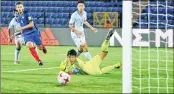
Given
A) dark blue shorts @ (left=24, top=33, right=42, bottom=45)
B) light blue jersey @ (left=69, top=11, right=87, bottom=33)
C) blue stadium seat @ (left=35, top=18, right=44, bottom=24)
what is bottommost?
blue stadium seat @ (left=35, top=18, right=44, bottom=24)

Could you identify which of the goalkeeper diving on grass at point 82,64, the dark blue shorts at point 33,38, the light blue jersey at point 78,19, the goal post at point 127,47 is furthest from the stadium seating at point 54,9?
the goal post at point 127,47

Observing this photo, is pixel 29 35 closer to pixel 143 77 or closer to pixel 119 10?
pixel 143 77

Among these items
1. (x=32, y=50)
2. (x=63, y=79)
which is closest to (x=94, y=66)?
(x=63, y=79)

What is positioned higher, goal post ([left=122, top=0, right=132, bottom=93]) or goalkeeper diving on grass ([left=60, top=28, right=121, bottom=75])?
goal post ([left=122, top=0, right=132, bottom=93])

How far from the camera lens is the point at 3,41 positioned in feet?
77.1

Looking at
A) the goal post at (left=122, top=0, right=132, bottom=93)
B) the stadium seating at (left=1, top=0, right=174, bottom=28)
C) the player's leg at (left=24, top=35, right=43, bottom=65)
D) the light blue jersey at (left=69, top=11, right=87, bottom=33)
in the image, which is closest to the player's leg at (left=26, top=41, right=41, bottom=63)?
the player's leg at (left=24, top=35, right=43, bottom=65)

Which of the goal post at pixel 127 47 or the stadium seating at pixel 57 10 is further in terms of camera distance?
the stadium seating at pixel 57 10

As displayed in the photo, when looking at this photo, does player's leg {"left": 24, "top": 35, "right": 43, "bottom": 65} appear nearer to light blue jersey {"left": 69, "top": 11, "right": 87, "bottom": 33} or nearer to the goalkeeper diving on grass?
light blue jersey {"left": 69, "top": 11, "right": 87, "bottom": 33}

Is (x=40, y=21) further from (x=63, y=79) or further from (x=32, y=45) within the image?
(x=63, y=79)

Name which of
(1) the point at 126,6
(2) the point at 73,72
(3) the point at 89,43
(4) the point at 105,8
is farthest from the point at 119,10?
(1) the point at 126,6

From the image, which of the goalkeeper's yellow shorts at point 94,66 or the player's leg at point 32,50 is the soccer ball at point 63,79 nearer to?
the goalkeeper's yellow shorts at point 94,66

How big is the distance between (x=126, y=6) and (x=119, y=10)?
63.8 ft

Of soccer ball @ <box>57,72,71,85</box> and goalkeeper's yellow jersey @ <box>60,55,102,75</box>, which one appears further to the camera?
goalkeeper's yellow jersey @ <box>60,55,102,75</box>

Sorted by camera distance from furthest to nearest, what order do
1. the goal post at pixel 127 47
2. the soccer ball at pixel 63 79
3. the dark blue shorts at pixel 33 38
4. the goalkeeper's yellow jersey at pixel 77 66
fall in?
the dark blue shorts at pixel 33 38, the goalkeeper's yellow jersey at pixel 77 66, the soccer ball at pixel 63 79, the goal post at pixel 127 47
